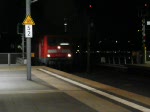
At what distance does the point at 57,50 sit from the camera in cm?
4069

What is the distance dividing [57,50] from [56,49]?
0.14 metres

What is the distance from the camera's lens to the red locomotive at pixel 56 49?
132ft

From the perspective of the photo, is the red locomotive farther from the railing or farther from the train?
the railing

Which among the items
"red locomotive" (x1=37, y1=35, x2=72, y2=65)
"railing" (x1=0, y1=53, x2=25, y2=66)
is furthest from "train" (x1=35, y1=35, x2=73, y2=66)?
"railing" (x1=0, y1=53, x2=25, y2=66)

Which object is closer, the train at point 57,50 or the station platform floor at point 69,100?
the station platform floor at point 69,100

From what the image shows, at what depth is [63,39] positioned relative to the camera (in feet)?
133

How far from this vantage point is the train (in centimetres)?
4016

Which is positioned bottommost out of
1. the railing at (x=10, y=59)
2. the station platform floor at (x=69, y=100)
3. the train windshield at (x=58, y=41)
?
the station platform floor at (x=69, y=100)

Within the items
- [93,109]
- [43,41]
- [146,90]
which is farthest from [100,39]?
[93,109]

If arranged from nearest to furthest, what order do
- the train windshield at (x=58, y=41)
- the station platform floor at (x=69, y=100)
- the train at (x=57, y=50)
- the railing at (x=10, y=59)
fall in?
the station platform floor at (x=69, y=100) < the railing at (x=10, y=59) < the train at (x=57, y=50) < the train windshield at (x=58, y=41)

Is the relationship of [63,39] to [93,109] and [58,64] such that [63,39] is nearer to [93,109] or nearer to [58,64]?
[58,64]

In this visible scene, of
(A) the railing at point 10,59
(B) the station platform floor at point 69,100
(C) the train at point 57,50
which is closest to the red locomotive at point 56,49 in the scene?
(C) the train at point 57,50

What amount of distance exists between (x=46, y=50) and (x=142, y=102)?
28.5 metres

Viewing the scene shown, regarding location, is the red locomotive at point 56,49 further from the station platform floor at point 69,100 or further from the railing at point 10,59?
the station platform floor at point 69,100
